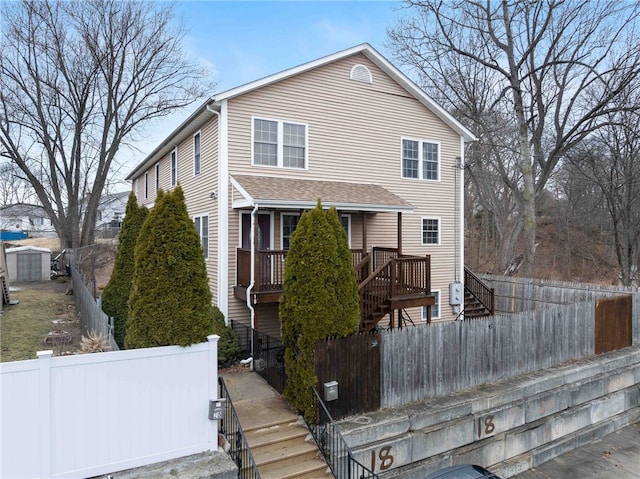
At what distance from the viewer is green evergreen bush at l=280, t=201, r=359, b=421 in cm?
720

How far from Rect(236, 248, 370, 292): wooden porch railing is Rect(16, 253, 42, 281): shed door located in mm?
17472

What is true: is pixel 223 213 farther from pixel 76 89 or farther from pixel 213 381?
pixel 76 89

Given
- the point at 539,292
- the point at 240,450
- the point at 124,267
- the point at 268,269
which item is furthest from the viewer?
the point at 539,292

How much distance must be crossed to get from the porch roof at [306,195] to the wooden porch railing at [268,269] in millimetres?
1244

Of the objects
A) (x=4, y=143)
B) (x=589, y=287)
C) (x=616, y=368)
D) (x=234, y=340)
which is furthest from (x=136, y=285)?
(x=4, y=143)

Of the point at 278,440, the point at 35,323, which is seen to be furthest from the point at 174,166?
the point at 278,440

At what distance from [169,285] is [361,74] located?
34.0 feet

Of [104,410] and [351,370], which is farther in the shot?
[351,370]

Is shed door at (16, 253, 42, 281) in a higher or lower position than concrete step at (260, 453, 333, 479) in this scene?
higher

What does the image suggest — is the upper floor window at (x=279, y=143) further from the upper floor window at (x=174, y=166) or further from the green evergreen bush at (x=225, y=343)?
the upper floor window at (x=174, y=166)

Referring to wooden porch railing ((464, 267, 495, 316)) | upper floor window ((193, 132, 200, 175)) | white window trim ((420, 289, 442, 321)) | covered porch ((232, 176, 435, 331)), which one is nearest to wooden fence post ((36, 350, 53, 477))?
covered porch ((232, 176, 435, 331))

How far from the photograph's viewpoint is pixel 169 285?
5.86 meters

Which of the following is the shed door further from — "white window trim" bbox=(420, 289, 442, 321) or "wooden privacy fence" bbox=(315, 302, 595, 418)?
"wooden privacy fence" bbox=(315, 302, 595, 418)

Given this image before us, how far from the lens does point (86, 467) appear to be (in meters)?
5.06
